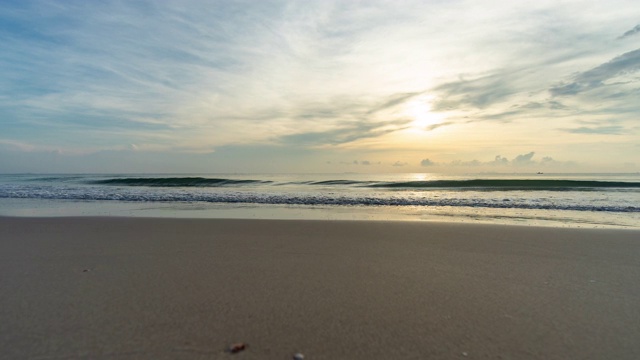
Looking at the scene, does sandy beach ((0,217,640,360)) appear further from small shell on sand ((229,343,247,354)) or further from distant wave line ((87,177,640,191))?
distant wave line ((87,177,640,191))

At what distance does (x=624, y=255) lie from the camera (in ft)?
17.0

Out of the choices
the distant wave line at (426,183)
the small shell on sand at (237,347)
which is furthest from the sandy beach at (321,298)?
the distant wave line at (426,183)

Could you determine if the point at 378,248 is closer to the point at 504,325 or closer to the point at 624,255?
the point at 504,325

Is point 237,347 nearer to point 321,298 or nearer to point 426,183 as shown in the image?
point 321,298

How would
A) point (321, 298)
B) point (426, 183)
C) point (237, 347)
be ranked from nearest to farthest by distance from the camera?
point (237, 347) → point (321, 298) → point (426, 183)

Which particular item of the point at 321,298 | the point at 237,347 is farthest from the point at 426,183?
the point at 237,347

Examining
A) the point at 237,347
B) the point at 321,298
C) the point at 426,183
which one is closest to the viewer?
the point at 237,347

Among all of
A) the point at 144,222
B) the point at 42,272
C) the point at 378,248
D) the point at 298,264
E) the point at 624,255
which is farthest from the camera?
the point at 144,222

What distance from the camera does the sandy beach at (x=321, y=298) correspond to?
249cm

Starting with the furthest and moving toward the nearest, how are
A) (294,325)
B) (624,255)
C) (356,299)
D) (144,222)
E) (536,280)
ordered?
(144,222) < (624,255) < (536,280) < (356,299) < (294,325)

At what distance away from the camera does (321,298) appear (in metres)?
3.37

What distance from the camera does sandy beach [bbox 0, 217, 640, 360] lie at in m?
2.49

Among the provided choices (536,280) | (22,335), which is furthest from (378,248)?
(22,335)

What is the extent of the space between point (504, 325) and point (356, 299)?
1212 mm
